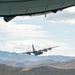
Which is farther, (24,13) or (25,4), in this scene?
(24,13)

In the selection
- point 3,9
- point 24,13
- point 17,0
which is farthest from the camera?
point 24,13

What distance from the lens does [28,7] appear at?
25.1ft

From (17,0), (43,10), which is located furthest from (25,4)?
(43,10)

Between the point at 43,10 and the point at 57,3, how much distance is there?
0.64 m

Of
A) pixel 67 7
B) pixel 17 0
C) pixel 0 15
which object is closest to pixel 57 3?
pixel 67 7

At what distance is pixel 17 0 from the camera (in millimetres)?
6961

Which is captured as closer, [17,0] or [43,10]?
[17,0]

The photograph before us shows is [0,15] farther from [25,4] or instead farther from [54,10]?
[54,10]

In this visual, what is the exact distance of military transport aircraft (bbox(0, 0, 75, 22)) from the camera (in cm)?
718

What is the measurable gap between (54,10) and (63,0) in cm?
86

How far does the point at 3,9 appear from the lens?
7.49 meters

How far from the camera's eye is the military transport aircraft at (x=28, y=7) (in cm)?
718

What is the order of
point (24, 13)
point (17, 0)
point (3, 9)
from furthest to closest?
point (24, 13)
point (3, 9)
point (17, 0)

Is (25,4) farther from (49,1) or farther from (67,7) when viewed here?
(67,7)
